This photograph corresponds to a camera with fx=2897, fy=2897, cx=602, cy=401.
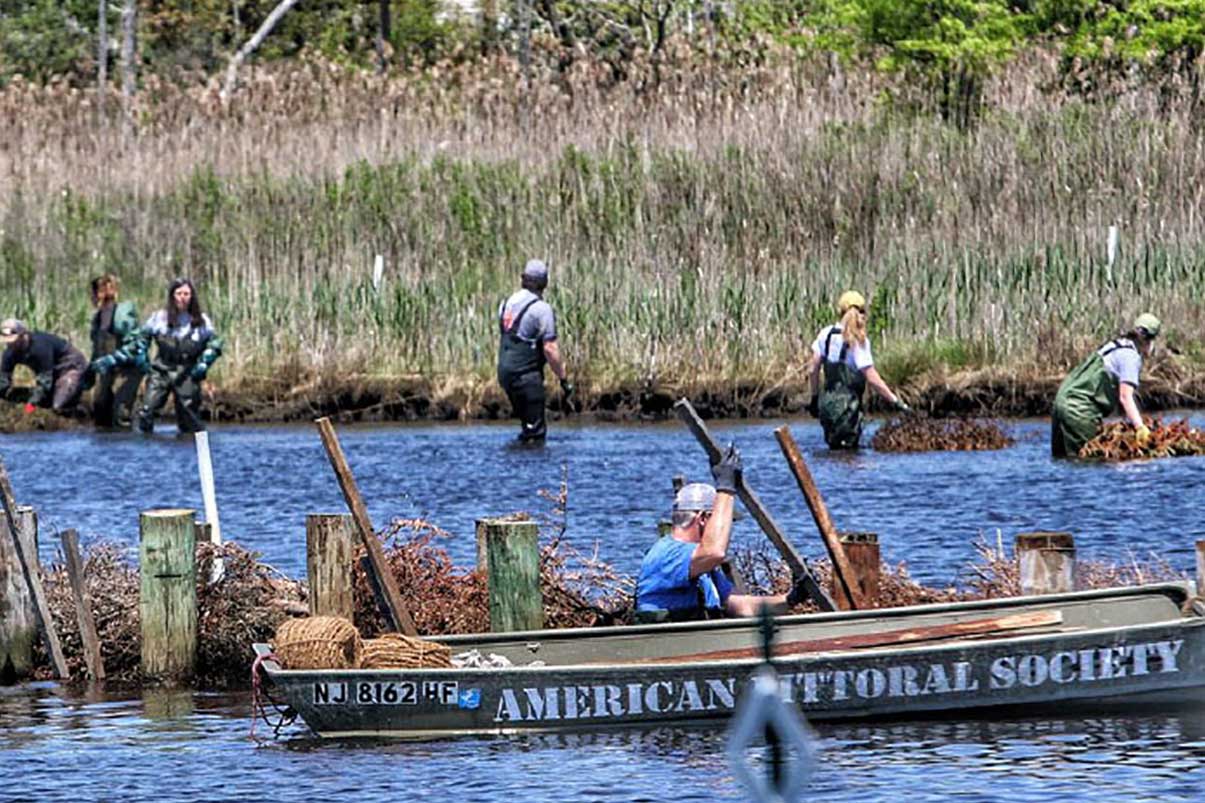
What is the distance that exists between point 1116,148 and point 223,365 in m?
11.1

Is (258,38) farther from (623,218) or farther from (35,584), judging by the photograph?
(35,584)

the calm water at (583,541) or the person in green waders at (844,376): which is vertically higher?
the person in green waders at (844,376)

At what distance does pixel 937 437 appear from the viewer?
27531 millimetres

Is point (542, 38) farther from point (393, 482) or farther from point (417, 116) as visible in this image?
point (393, 482)

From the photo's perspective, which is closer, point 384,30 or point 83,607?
point 83,607

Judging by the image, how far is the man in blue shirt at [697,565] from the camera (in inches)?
538

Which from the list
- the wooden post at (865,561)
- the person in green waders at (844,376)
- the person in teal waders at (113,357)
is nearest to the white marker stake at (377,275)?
the person in teal waders at (113,357)

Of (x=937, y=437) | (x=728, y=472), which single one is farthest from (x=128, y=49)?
(x=728, y=472)

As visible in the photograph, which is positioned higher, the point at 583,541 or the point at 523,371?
the point at 523,371

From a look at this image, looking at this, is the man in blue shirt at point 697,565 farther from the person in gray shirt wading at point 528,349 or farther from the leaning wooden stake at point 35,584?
the person in gray shirt wading at point 528,349

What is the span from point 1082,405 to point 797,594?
10.6 metres

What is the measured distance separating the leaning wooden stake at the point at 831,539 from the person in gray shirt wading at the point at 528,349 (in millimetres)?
13143

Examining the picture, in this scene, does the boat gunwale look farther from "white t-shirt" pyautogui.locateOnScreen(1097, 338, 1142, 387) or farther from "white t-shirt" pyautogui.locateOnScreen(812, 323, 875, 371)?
"white t-shirt" pyautogui.locateOnScreen(812, 323, 875, 371)

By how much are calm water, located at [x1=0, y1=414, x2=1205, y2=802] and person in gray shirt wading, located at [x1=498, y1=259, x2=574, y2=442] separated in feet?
1.46
